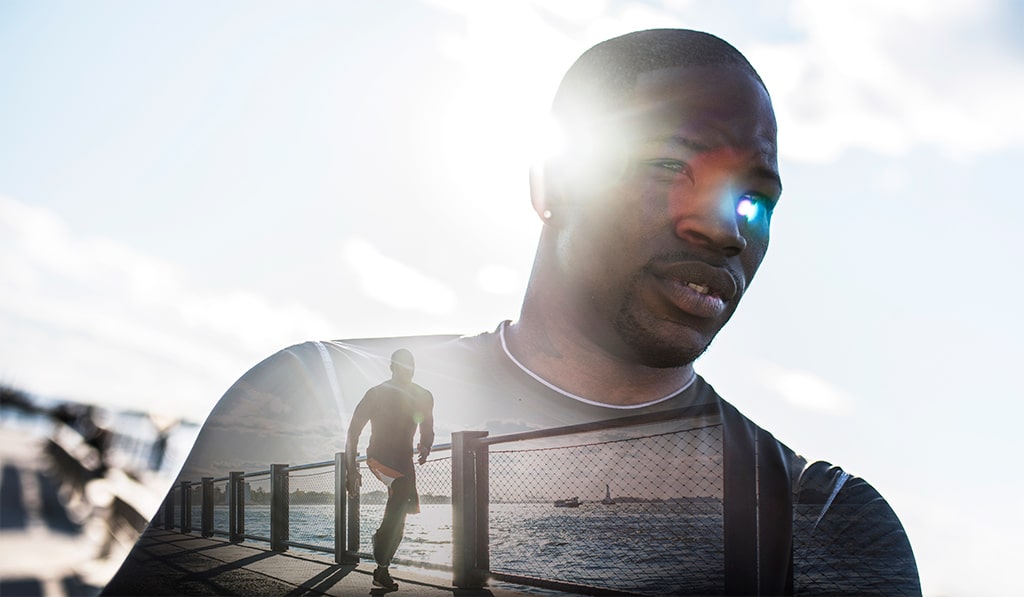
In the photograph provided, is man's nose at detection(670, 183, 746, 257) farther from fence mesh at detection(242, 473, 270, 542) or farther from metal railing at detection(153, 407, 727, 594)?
fence mesh at detection(242, 473, 270, 542)

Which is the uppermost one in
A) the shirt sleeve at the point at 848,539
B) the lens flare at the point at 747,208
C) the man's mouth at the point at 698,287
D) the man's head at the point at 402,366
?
the lens flare at the point at 747,208

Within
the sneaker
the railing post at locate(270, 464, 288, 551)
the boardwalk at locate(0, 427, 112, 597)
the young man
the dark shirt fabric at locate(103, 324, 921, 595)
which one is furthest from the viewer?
the young man

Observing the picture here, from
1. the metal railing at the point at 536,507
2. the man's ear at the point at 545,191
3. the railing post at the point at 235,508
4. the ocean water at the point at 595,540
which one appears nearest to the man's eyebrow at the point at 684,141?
the man's ear at the point at 545,191

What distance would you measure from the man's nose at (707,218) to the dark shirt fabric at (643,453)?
1.60ft

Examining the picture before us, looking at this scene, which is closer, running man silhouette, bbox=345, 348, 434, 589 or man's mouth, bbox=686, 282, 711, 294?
running man silhouette, bbox=345, 348, 434, 589

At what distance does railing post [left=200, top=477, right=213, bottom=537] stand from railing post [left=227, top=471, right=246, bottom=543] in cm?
4

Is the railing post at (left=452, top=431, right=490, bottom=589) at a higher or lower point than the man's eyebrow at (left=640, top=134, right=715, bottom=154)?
lower

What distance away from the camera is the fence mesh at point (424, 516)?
5.82ft

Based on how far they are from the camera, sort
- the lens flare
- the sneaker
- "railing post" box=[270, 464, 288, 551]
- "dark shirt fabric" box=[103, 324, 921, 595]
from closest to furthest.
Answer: the sneaker, "railing post" box=[270, 464, 288, 551], "dark shirt fabric" box=[103, 324, 921, 595], the lens flare

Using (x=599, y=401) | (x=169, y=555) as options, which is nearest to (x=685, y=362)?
(x=599, y=401)

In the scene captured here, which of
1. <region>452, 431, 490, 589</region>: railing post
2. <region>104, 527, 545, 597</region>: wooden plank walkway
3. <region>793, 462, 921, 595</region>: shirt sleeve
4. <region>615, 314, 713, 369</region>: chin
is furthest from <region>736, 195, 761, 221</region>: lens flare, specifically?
<region>104, 527, 545, 597</region>: wooden plank walkway

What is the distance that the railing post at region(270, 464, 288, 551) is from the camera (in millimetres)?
1834

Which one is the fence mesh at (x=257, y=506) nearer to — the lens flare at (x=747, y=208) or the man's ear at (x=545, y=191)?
the man's ear at (x=545, y=191)

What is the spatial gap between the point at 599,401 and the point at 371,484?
0.84 metres
